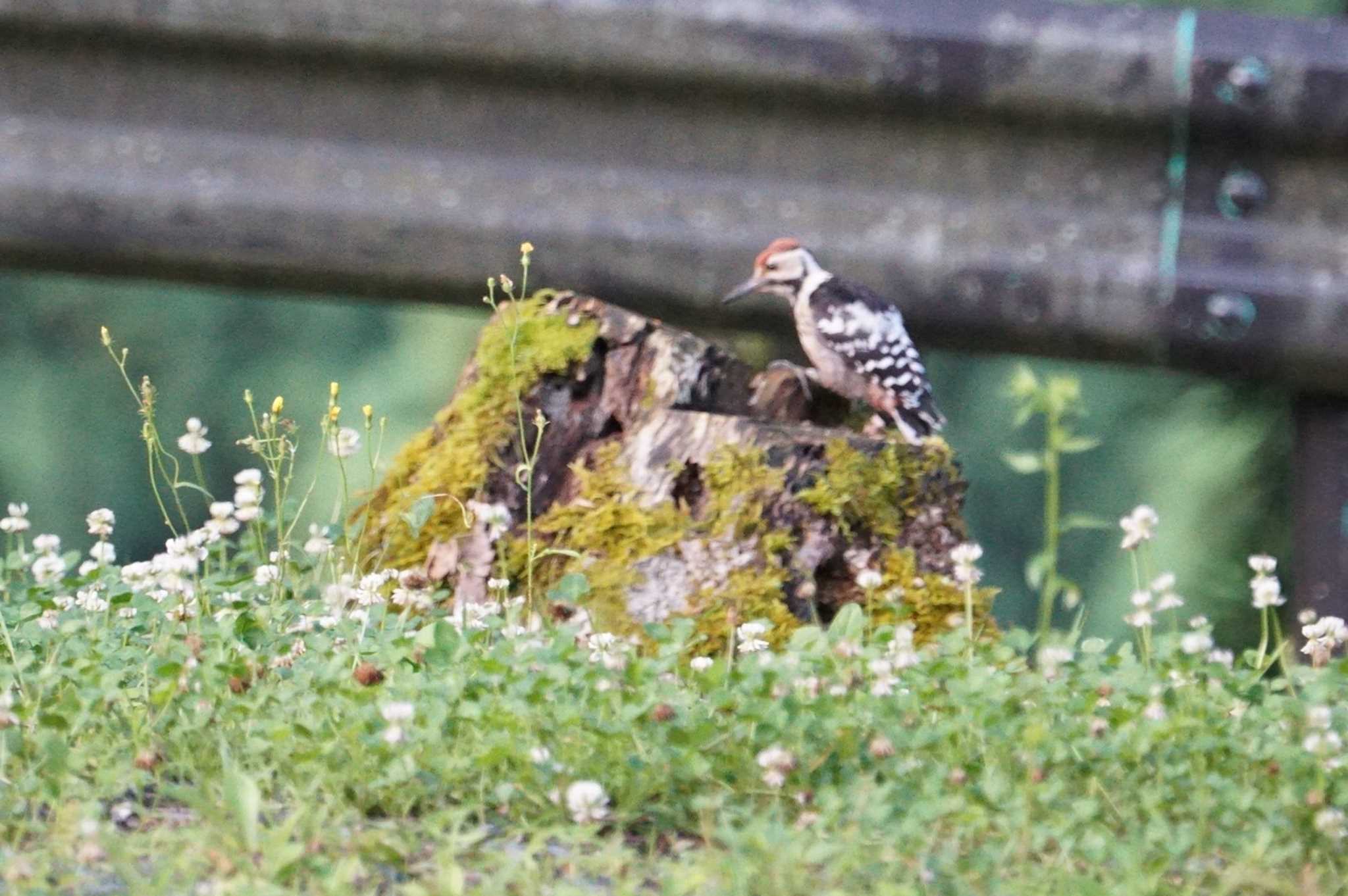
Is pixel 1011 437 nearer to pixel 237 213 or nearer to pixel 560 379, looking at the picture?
pixel 560 379

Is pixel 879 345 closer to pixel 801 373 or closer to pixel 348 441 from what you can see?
pixel 801 373

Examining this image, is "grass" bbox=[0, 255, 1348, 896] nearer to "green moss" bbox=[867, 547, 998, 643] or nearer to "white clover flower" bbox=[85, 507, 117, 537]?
"white clover flower" bbox=[85, 507, 117, 537]

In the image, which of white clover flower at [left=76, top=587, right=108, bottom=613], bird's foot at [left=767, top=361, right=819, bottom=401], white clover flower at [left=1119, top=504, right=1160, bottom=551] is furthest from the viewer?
bird's foot at [left=767, top=361, right=819, bottom=401]

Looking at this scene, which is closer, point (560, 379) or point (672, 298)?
point (672, 298)

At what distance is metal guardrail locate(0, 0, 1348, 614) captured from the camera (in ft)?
11.9

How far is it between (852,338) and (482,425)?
3.27 ft

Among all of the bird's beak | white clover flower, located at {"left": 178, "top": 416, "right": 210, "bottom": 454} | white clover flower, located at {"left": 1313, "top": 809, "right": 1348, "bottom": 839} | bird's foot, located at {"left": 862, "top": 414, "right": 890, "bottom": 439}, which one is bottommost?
white clover flower, located at {"left": 1313, "top": 809, "right": 1348, "bottom": 839}

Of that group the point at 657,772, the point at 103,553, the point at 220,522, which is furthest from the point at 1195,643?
the point at 103,553

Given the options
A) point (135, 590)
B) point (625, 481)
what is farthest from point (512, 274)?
point (135, 590)

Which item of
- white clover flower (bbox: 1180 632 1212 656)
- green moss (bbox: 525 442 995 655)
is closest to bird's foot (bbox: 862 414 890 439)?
green moss (bbox: 525 442 995 655)

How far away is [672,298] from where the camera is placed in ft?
12.4

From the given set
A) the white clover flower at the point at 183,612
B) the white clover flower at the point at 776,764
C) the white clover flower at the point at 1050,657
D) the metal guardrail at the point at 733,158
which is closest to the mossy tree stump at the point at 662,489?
the metal guardrail at the point at 733,158

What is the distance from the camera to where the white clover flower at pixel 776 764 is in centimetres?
232

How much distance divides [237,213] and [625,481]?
43.5 inches
